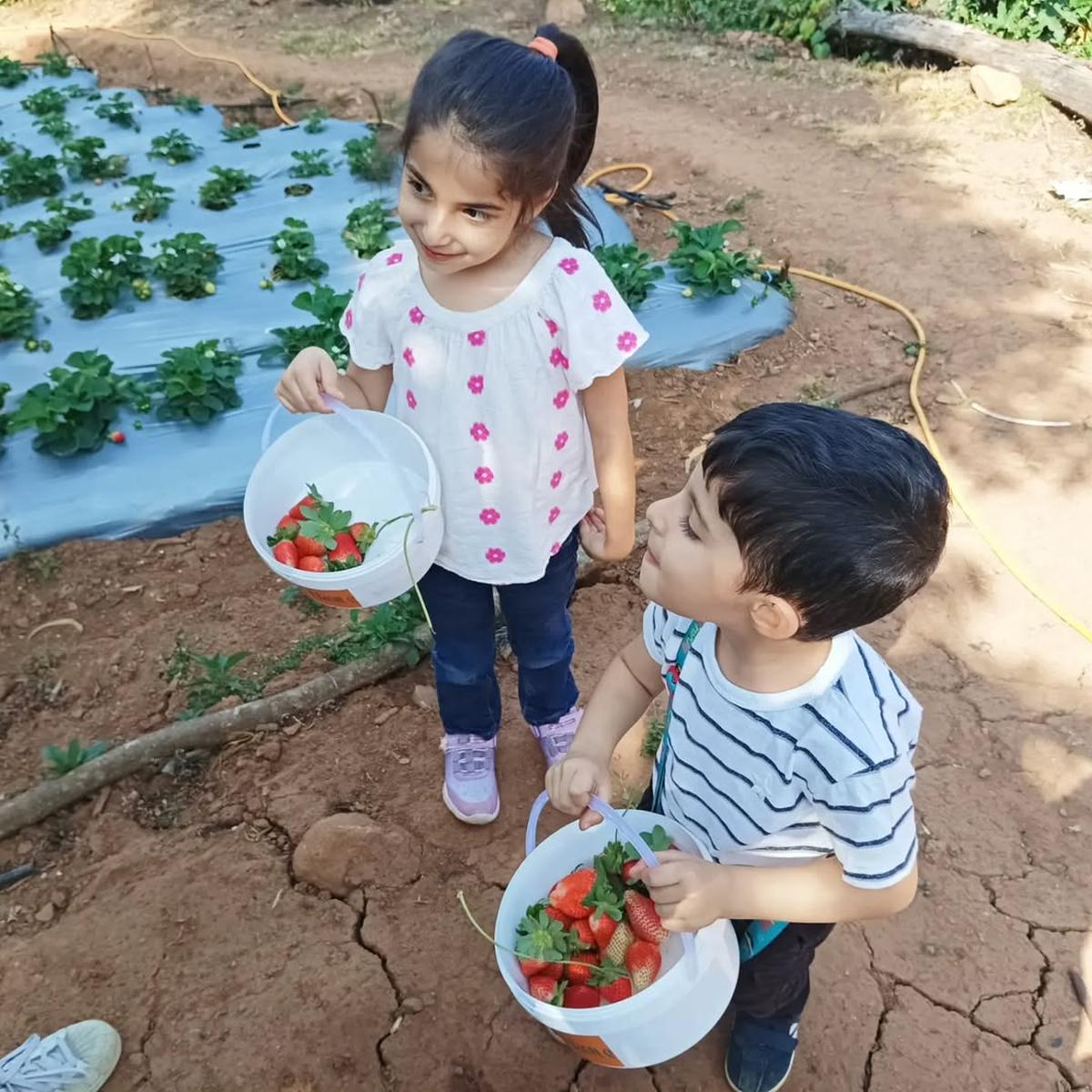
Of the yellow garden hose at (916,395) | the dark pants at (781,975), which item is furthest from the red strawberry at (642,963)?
the yellow garden hose at (916,395)

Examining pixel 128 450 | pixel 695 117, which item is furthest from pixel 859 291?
pixel 128 450

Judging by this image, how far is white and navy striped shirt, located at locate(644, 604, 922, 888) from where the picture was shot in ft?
4.17

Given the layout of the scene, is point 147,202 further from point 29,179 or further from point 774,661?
point 774,661

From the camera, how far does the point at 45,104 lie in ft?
20.9

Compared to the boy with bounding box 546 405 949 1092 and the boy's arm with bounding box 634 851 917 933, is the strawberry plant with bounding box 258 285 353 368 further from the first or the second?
the boy's arm with bounding box 634 851 917 933

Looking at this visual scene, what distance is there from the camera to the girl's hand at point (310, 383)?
5.86ft

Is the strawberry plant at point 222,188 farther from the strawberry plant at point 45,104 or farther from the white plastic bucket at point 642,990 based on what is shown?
the white plastic bucket at point 642,990

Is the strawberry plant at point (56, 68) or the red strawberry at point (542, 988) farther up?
the red strawberry at point (542, 988)

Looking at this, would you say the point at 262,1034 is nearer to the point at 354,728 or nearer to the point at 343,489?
the point at 354,728

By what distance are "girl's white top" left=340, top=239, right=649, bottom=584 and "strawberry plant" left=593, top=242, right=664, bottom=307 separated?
2.39m

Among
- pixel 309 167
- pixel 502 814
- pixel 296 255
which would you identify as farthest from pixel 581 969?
pixel 309 167

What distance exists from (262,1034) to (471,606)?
102cm

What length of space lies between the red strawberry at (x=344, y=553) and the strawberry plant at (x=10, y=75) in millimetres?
7238

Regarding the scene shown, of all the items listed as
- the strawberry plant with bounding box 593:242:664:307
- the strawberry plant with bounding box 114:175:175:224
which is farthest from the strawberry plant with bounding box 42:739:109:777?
the strawberry plant with bounding box 114:175:175:224
